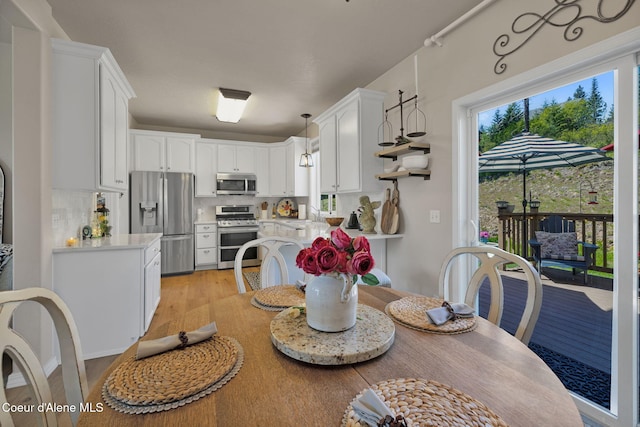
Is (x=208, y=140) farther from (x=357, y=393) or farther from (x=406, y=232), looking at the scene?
(x=357, y=393)

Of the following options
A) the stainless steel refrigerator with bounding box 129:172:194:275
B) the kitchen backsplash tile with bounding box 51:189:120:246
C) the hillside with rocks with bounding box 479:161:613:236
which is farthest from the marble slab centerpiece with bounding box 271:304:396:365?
the stainless steel refrigerator with bounding box 129:172:194:275

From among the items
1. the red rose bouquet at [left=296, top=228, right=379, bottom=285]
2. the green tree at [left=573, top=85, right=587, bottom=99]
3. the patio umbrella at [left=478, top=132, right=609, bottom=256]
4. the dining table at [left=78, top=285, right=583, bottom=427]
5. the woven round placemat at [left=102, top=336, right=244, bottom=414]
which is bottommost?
the dining table at [left=78, top=285, right=583, bottom=427]

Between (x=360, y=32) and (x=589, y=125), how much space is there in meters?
1.74

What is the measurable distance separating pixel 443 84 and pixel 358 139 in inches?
37.4

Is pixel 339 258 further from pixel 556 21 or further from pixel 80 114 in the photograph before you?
pixel 80 114

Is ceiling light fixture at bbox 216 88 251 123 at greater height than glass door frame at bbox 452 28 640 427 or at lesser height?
greater

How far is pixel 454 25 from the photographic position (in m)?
2.19

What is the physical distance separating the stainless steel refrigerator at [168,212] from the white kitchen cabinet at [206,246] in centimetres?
22

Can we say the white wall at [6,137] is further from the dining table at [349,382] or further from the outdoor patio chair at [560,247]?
the outdoor patio chair at [560,247]

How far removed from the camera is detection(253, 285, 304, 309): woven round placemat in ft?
4.22

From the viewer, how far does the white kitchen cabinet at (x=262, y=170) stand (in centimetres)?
568

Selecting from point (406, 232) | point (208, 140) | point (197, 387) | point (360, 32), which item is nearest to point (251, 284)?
point (406, 232)

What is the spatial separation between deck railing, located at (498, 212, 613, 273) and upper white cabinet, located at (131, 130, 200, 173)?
15.4 ft

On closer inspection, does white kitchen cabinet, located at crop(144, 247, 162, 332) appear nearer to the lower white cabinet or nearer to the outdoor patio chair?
the lower white cabinet
